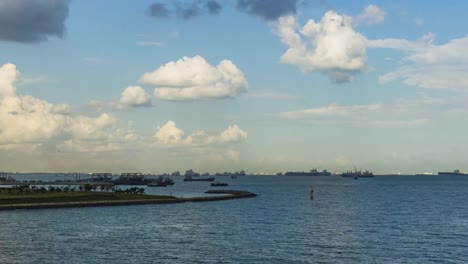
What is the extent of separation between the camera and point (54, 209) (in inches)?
5699

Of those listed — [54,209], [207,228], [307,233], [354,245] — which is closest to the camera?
[354,245]

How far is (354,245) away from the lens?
8625cm

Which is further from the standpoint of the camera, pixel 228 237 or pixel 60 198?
pixel 60 198

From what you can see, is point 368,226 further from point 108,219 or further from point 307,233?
point 108,219

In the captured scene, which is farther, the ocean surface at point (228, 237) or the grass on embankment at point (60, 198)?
the grass on embankment at point (60, 198)

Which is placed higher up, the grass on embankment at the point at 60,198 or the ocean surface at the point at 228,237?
the grass on embankment at the point at 60,198

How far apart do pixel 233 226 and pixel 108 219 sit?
2979 cm

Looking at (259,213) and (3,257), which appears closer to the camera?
(3,257)

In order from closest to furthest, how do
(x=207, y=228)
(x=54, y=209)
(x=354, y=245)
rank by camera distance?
(x=354, y=245)
(x=207, y=228)
(x=54, y=209)

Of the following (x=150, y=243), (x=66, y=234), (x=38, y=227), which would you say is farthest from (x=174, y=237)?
(x=38, y=227)

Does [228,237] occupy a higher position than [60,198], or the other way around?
[60,198]

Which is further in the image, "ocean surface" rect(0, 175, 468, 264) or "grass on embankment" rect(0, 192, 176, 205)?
"grass on embankment" rect(0, 192, 176, 205)

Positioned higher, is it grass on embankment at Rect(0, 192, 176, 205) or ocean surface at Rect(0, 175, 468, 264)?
grass on embankment at Rect(0, 192, 176, 205)

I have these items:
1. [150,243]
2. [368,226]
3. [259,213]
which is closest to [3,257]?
[150,243]
